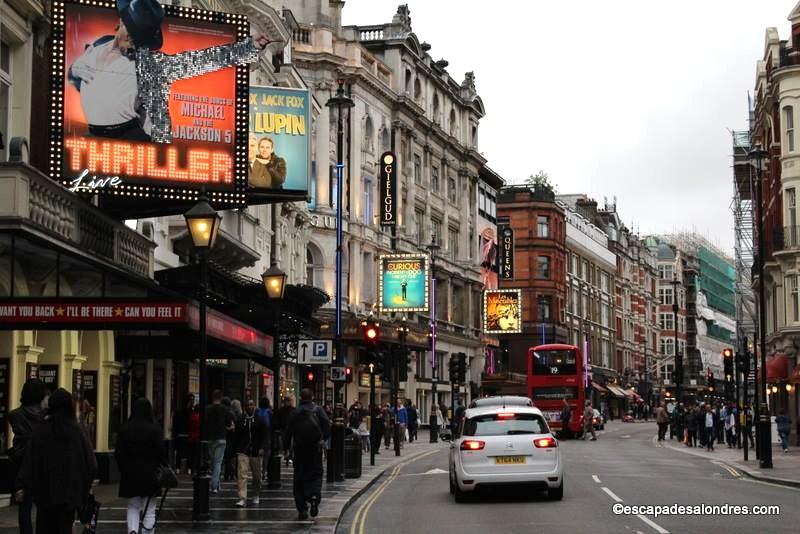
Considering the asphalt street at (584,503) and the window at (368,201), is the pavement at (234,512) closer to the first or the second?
A: the asphalt street at (584,503)

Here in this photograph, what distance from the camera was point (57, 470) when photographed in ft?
37.6

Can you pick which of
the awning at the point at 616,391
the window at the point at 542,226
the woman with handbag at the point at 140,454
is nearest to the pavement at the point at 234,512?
the woman with handbag at the point at 140,454

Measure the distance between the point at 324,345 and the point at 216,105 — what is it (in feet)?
19.5

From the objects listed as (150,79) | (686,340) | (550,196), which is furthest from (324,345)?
(686,340)

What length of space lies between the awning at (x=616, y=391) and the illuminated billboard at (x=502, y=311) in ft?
122

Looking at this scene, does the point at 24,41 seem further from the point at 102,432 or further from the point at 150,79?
the point at 102,432

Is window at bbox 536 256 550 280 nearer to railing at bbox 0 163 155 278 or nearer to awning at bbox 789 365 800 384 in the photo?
awning at bbox 789 365 800 384

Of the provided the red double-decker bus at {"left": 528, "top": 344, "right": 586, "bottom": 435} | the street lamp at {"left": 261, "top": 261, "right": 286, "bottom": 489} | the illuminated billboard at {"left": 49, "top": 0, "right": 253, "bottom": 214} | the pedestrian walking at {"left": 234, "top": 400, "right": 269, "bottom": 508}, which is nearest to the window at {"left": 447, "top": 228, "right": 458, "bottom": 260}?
the red double-decker bus at {"left": 528, "top": 344, "right": 586, "bottom": 435}

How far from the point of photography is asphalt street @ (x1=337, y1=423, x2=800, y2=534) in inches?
703

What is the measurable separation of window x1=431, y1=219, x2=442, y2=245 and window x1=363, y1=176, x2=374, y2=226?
35.7 ft

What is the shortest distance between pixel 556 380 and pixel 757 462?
20362 mm

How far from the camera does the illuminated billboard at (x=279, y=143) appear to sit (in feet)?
107

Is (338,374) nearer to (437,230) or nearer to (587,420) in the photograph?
(587,420)

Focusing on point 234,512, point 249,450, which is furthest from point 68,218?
point 234,512
